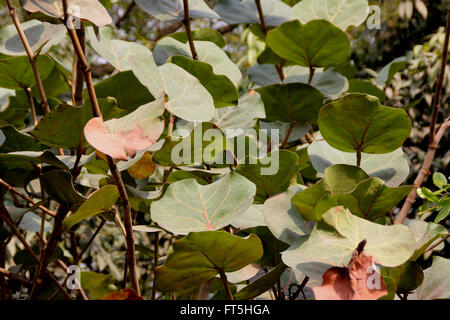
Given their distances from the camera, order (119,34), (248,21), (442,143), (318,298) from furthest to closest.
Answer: (119,34), (442,143), (248,21), (318,298)

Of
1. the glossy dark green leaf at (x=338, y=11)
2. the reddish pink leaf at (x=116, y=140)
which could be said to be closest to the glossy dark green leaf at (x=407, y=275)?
the reddish pink leaf at (x=116, y=140)

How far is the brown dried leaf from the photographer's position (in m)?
0.30

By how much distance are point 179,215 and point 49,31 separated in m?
0.26

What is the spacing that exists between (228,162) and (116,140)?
0.69 ft

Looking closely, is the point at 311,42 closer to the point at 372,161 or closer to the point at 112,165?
the point at 372,161

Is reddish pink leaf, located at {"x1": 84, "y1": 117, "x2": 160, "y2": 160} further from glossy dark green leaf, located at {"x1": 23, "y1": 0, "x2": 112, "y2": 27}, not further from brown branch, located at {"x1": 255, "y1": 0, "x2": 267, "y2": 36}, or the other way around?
brown branch, located at {"x1": 255, "y1": 0, "x2": 267, "y2": 36}

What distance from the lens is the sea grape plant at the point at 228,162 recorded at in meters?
0.33

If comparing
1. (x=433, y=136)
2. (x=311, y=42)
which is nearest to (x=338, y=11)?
(x=311, y=42)

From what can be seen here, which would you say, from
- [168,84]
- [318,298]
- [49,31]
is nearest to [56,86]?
[49,31]

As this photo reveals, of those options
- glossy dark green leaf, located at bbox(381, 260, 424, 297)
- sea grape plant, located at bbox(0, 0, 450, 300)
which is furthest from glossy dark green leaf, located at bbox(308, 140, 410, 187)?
glossy dark green leaf, located at bbox(381, 260, 424, 297)

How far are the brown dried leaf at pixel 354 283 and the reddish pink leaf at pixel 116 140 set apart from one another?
5.5 inches

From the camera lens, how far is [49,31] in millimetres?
518

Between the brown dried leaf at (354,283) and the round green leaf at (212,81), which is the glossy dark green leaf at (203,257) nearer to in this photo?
the brown dried leaf at (354,283)

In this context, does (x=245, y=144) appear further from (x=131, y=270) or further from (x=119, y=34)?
(x=119, y=34)
